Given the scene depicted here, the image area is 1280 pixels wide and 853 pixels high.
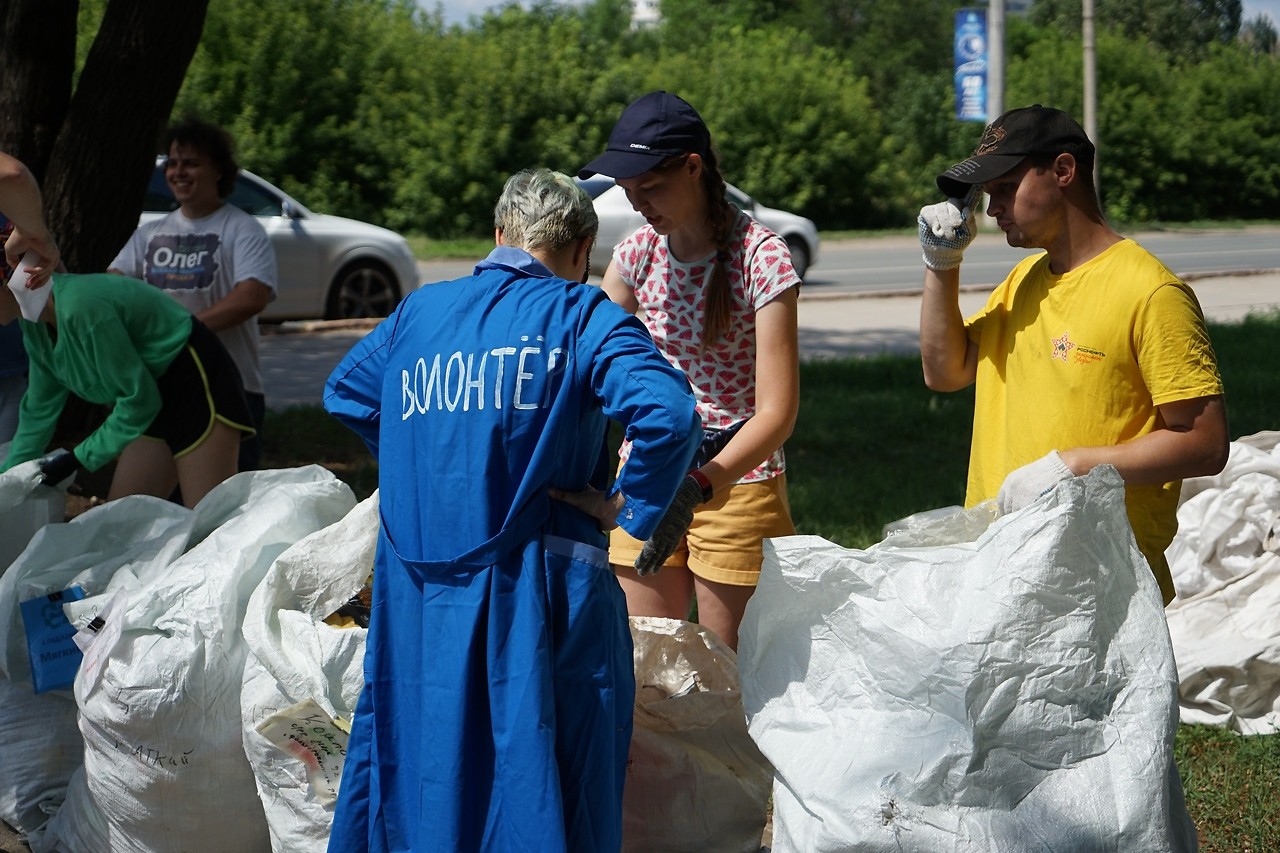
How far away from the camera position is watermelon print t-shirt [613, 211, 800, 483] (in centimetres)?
312

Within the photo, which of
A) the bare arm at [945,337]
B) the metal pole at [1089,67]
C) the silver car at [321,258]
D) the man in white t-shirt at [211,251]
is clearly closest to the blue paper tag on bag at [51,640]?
the man in white t-shirt at [211,251]

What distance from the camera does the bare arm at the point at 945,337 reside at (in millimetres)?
2932

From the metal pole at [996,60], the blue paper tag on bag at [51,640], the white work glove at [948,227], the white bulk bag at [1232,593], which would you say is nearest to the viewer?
the white work glove at [948,227]

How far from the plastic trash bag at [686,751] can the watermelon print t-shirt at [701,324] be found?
439 millimetres

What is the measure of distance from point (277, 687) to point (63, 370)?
124 cm

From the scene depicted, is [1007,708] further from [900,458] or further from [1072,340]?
[900,458]

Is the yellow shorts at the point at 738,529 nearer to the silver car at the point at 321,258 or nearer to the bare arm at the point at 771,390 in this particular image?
the bare arm at the point at 771,390

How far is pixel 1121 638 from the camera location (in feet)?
8.14

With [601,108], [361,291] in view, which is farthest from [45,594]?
[601,108]

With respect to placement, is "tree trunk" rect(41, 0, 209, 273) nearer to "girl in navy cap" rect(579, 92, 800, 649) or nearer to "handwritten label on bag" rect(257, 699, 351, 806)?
"girl in navy cap" rect(579, 92, 800, 649)

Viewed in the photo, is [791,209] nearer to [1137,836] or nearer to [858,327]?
[858,327]

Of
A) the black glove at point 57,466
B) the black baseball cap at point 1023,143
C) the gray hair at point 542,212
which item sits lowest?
the black glove at point 57,466

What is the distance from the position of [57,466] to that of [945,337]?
2444 mm

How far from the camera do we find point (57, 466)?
385 centimetres
